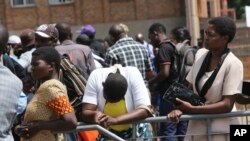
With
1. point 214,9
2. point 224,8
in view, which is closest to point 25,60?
point 214,9

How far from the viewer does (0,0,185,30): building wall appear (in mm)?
41812

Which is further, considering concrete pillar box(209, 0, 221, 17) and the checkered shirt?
concrete pillar box(209, 0, 221, 17)

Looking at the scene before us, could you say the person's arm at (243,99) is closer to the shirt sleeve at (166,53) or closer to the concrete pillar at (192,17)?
the shirt sleeve at (166,53)

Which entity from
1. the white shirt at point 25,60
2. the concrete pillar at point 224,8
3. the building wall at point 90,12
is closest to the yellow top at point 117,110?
the white shirt at point 25,60

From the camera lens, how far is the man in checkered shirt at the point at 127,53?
11.0m

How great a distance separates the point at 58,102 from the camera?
22.1ft

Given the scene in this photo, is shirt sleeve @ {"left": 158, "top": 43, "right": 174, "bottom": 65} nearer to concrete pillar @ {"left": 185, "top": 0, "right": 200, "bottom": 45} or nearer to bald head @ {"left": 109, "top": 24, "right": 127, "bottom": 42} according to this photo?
bald head @ {"left": 109, "top": 24, "right": 127, "bottom": 42}

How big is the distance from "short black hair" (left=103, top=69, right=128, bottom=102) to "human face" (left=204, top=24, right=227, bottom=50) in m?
0.89

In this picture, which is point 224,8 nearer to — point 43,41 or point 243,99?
point 43,41

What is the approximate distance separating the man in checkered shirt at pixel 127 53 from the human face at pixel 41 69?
3.76 m

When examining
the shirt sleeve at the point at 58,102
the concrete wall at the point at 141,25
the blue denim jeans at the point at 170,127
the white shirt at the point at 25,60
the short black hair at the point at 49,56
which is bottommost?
the concrete wall at the point at 141,25

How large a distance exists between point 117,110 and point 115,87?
0.28 meters

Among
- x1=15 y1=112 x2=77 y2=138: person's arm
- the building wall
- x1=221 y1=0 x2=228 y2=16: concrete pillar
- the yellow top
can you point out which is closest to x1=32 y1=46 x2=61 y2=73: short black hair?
x1=15 y1=112 x2=77 y2=138: person's arm

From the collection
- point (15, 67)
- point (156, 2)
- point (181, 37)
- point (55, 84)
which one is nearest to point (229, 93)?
point (55, 84)
